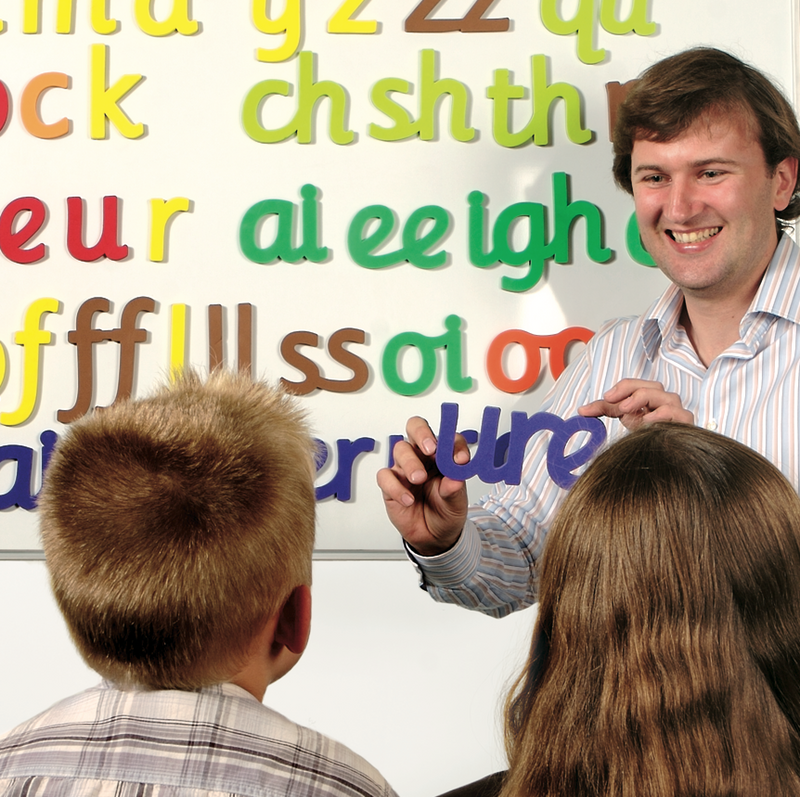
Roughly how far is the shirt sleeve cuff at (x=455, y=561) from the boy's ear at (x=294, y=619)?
427 mm

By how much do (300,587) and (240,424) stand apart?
0.15 meters

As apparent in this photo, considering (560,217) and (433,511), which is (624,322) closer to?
(560,217)

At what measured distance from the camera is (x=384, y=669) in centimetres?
161

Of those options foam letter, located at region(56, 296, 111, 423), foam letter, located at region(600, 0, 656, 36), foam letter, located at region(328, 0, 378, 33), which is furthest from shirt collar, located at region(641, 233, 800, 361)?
foam letter, located at region(56, 296, 111, 423)

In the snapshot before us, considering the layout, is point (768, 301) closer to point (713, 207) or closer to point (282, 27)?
point (713, 207)

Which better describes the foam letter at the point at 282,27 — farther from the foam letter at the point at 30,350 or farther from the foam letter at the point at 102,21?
the foam letter at the point at 30,350

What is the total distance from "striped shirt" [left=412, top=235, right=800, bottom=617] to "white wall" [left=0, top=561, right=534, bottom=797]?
0.29 m

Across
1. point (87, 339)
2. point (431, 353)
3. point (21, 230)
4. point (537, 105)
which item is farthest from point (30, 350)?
point (537, 105)

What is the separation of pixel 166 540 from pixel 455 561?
57 cm

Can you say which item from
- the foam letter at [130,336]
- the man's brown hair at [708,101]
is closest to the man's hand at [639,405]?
the man's brown hair at [708,101]

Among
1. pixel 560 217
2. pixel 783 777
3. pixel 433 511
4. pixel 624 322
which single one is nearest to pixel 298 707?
pixel 433 511

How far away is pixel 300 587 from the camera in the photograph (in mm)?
769

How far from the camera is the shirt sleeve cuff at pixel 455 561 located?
1.19m

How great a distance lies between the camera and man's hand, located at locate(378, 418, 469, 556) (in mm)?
1120
